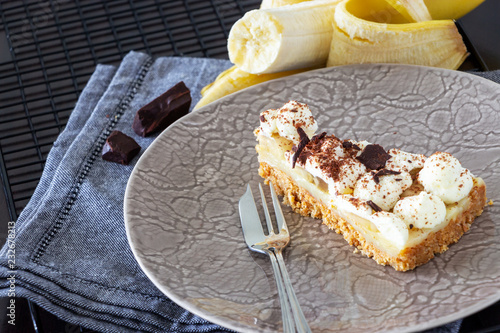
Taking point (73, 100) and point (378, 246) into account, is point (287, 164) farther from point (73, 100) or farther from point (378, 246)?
point (73, 100)

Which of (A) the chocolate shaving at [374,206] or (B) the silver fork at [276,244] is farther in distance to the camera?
(A) the chocolate shaving at [374,206]

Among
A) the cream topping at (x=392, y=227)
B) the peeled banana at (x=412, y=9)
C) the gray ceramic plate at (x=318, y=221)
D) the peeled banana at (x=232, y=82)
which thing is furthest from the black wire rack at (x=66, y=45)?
the cream topping at (x=392, y=227)

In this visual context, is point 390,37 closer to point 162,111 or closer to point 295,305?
point 162,111

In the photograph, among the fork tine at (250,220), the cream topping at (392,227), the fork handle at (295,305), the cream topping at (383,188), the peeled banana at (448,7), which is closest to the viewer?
the fork handle at (295,305)

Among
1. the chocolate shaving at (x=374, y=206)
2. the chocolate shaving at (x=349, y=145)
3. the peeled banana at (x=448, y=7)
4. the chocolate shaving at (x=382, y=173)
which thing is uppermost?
the peeled banana at (x=448, y=7)

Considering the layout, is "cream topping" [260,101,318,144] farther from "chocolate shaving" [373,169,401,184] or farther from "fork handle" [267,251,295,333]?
"fork handle" [267,251,295,333]

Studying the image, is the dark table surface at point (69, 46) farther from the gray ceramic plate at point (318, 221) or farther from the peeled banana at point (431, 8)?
the gray ceramic plate at point (318, 221)

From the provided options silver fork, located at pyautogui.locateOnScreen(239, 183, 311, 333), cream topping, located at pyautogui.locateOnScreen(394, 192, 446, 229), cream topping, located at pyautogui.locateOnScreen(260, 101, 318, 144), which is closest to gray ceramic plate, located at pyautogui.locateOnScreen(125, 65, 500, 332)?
silver fork, located at pyautogui.locateOnScreen(239, 183, 311, 333)
